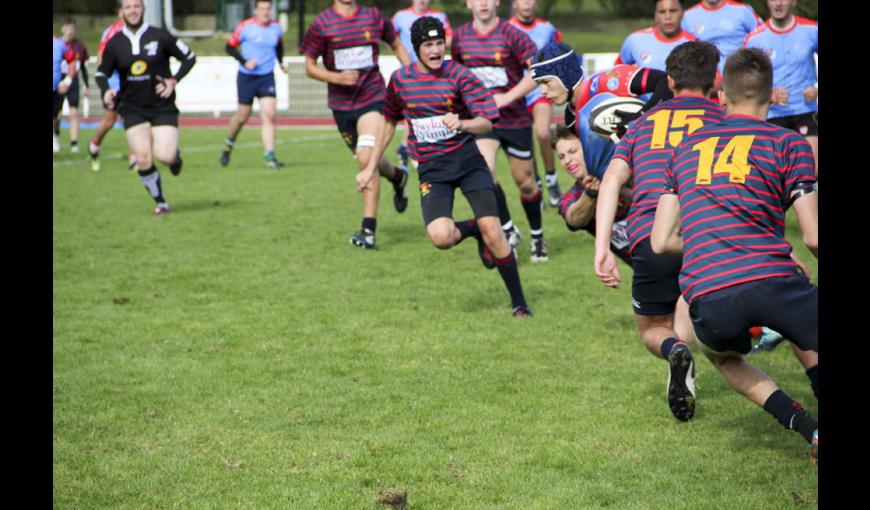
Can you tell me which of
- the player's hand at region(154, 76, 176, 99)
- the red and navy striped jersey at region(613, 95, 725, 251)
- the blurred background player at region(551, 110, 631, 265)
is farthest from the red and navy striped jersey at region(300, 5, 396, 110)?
the red and navy striped jersey at region(613, 95, 725, 251)

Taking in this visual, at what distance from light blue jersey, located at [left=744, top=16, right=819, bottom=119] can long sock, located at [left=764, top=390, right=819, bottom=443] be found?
648 centimetres

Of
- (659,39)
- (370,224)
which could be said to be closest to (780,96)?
(659,39)

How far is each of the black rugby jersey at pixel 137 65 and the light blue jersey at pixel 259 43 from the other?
5.79 meters

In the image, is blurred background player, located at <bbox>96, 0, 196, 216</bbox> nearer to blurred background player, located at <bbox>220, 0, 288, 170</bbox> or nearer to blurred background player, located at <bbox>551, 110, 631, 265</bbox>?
blurred background player, located at <bbox>220, 0, 288, 170</bbox>

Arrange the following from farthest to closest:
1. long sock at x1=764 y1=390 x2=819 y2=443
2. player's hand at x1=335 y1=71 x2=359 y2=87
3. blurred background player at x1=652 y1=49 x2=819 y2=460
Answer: player's hand at x1=335 y1=71 x2=359 y2=87 < long sock at x1=764 y1=390 x2=819 y2=443 < blurred background player at x1=652 y1=49 x2=819 y2=460

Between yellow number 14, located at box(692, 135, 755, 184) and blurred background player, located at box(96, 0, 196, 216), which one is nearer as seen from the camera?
yellow number 14, located at box(692, 135, 755, 184)

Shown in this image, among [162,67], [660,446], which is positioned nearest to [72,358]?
[660,446]

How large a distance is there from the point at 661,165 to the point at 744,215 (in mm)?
1165

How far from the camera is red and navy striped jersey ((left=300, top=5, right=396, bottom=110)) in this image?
11.6 meters

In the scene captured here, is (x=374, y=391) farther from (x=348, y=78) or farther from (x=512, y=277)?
(x=348, y=78)

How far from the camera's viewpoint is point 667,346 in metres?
5.66

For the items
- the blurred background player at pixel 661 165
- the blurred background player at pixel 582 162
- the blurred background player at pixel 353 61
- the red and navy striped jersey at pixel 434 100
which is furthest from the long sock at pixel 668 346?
the blurred background player at pixel 353 61
